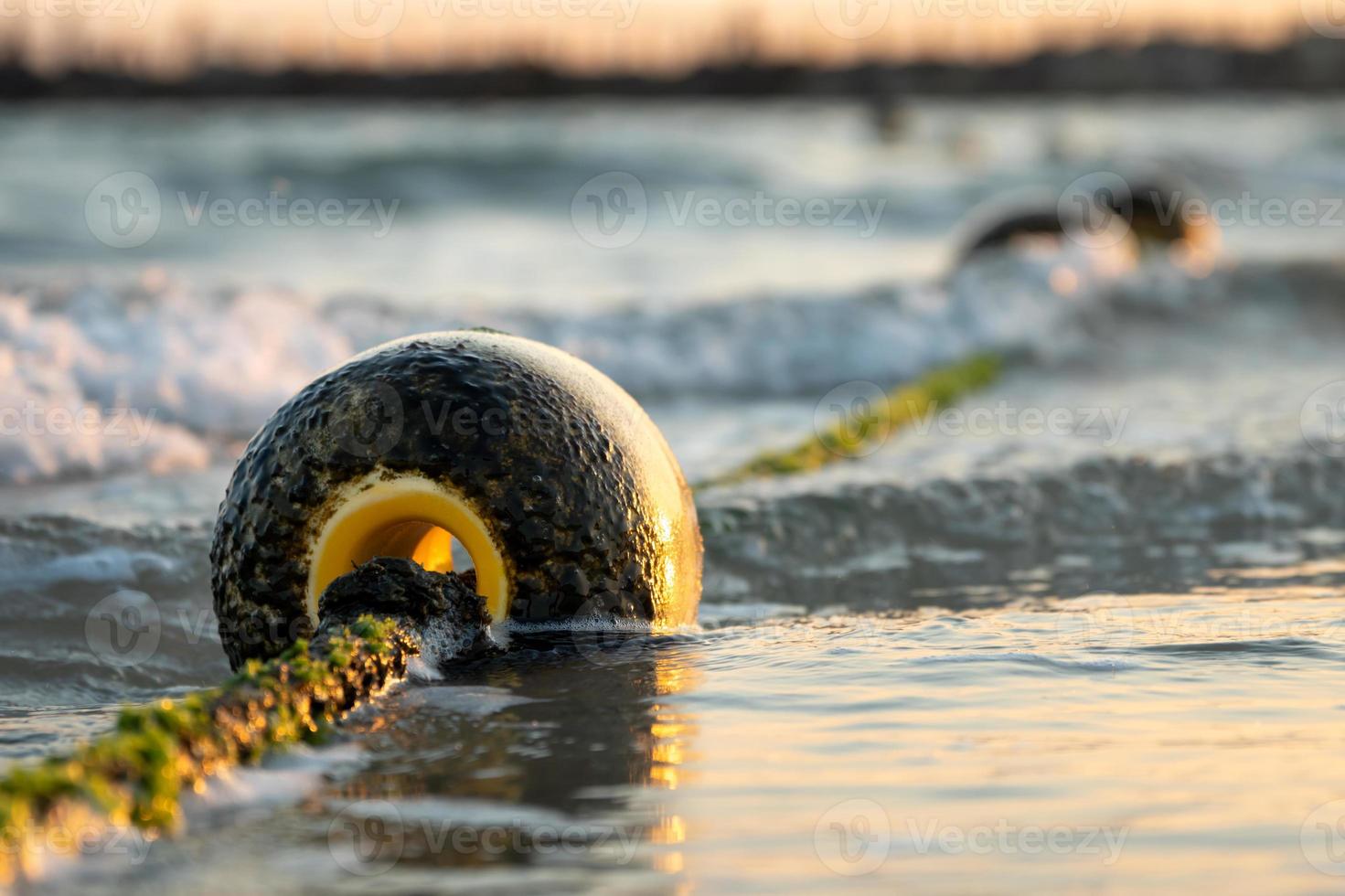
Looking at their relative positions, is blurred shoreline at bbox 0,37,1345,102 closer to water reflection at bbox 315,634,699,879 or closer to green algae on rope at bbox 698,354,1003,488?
green algae on rope at bbox 698,354,1003,488

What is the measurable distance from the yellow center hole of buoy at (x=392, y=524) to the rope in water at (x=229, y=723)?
0.28 feet

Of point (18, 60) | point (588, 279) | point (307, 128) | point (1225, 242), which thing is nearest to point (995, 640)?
point (588, 279)

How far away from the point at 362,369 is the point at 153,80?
166 ft

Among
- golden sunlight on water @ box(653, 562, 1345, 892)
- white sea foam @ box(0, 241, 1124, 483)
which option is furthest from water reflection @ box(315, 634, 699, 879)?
white sea foam @ box(0, 241, 1124, 483)

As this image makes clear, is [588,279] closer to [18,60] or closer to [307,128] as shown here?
[307,128]

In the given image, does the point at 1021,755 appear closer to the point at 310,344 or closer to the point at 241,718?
the point at 241,718

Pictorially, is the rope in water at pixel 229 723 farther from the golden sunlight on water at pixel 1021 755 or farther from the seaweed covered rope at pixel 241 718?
the golden sunlight on water at pixel 1021 755

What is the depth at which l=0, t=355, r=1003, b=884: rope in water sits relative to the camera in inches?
102

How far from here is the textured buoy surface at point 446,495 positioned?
12.9 ft

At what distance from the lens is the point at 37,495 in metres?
6.91

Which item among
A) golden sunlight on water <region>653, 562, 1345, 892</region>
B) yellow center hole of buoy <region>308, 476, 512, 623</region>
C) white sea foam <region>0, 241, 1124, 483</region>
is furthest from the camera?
white sea foam <region>0, 241, 1124, 483</region>

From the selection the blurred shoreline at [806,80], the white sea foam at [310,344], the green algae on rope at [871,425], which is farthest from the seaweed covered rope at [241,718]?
the blurred shoreline at [806,80]

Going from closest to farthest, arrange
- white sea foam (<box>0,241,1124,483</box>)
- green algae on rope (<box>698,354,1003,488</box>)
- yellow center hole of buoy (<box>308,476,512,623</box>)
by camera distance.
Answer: yellow center hole of buoy (<box>308,476,512,623</box>), green algae on rope (<box>698,354,1003,488</box>), white sea foam (<box>0,241,1124,483</box>)

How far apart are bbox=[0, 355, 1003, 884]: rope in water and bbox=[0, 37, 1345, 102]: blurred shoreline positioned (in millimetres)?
49404
